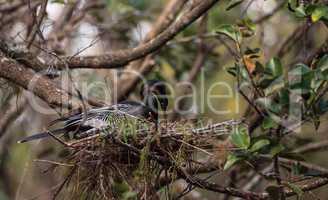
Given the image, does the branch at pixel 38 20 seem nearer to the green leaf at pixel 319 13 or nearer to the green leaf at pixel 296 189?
the green leaf at pixel 319 13

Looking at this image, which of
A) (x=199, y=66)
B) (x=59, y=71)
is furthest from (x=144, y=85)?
(x=59, y=71)

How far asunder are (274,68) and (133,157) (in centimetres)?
89

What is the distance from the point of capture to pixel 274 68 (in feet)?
11.5

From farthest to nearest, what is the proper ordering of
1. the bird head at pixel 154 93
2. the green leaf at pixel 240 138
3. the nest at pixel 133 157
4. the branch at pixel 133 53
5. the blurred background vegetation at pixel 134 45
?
the blurred background vegetation at pixel 134 45, the bird head at pixel 154 93, the branch at pixel 133 53, the green leaf at pixel 240 138, the nest at pixel 133 157

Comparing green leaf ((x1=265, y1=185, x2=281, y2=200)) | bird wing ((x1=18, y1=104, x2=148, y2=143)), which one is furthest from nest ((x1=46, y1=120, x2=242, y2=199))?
green leaf ((x1=265, y1=185, x2=281, y2=200))

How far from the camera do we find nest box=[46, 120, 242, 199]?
3.27 m

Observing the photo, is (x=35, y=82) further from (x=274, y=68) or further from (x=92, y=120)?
(x=274, y=68)

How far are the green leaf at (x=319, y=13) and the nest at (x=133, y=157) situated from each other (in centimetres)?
70

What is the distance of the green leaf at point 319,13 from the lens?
347cm

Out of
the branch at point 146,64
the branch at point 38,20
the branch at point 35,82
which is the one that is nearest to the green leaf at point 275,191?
the branch at point 35,82

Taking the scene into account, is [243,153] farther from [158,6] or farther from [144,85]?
[158,6]

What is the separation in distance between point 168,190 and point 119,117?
1.65 feet

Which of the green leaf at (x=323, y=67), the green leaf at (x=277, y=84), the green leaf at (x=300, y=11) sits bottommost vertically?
the green leaf at (x=277, y=84)

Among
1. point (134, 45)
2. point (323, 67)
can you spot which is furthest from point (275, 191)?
point (134, 45)
